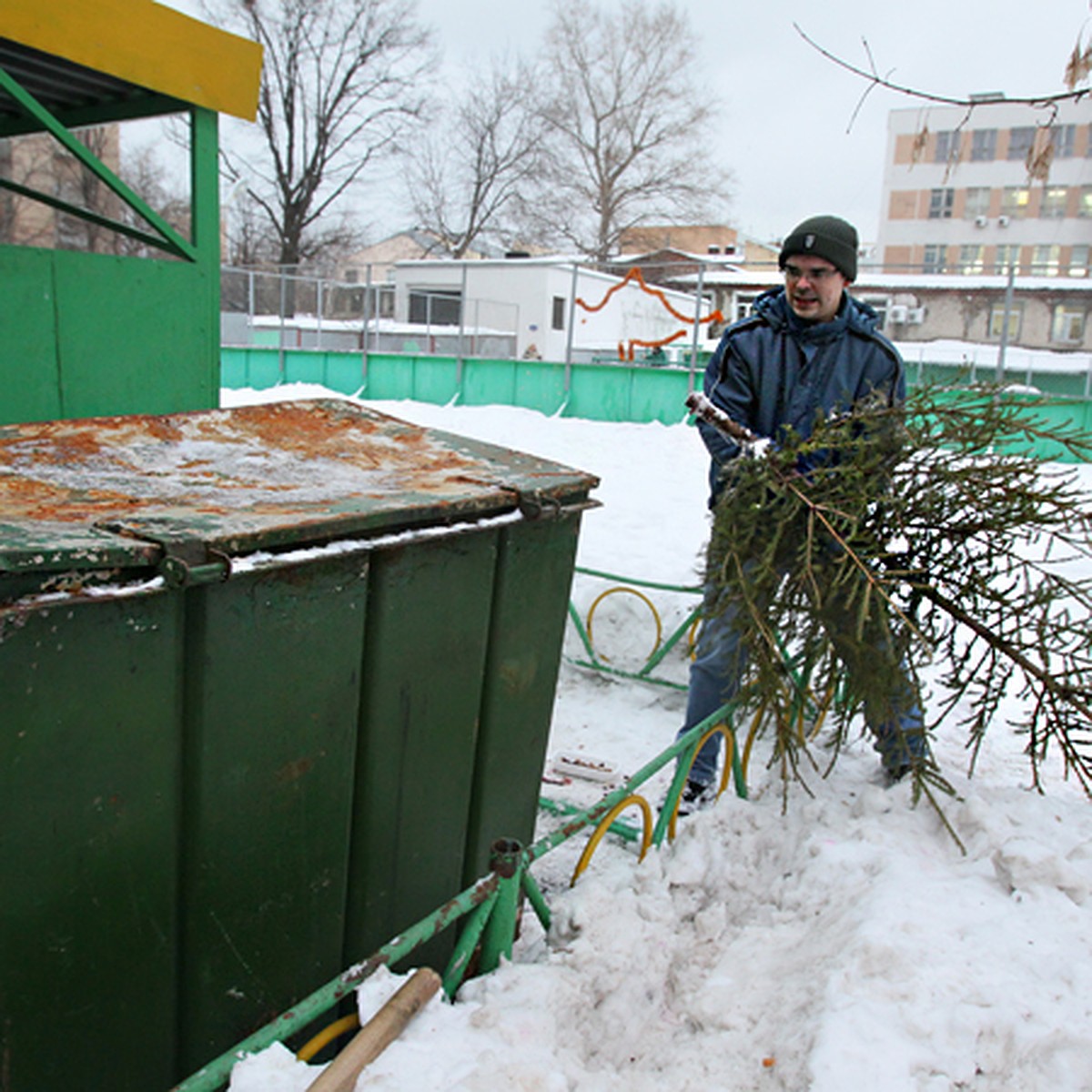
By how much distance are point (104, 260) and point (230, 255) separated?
3130 cm

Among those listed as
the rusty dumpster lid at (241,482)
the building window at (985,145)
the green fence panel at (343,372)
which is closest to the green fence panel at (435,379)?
the green fence panel at (343,372)

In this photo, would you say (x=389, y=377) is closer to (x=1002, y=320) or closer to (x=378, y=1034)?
(x=1002, y=320)

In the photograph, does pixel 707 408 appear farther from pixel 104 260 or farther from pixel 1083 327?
pixel 1083 327

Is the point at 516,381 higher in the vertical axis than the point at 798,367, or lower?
lower

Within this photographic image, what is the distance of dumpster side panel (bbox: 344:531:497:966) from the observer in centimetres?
192

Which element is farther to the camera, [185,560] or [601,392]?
[601,392]

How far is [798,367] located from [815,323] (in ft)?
0.45

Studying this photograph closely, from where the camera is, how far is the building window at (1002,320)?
634 inches

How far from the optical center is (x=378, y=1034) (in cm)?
155

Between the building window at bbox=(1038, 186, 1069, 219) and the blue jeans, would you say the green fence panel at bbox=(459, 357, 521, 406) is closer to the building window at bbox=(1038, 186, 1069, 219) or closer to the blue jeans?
the blue jeans

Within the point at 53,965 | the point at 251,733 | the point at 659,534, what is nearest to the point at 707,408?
the point at 251,733

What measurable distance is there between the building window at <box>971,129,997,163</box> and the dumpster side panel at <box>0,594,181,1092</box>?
148ft

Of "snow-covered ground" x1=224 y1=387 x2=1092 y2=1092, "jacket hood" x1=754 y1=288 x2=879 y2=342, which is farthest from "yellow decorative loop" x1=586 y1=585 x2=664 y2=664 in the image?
"jacket hood" x1=754 y1=288 x2=879 y2=342

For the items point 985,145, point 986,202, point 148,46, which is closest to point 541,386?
point 148,46
